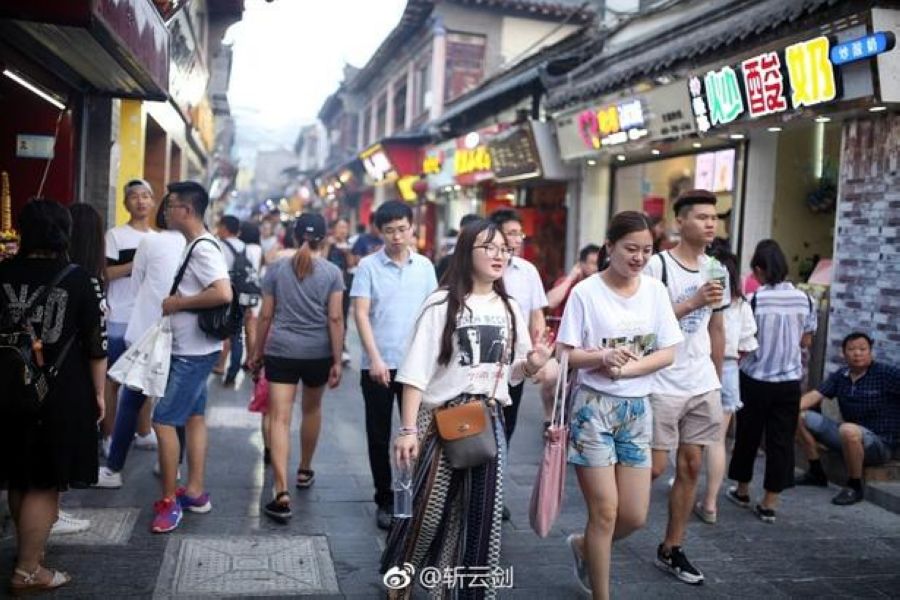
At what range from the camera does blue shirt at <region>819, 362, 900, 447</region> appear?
21.6 feet

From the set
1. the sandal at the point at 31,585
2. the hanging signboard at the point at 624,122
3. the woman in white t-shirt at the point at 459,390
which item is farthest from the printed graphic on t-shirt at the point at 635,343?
the hanging signboard at the point at 624,122

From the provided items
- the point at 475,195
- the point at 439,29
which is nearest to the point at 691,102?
the point at 475,195

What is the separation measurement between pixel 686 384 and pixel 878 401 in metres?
2.65

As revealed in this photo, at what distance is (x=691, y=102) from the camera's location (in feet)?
30.0

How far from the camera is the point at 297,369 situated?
5.64 m

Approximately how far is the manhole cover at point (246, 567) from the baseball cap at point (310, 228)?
1875 millimetres

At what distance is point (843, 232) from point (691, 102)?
230 cm

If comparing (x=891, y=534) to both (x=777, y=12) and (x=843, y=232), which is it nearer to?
(x=843, y=232)

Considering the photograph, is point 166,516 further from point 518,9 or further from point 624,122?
point 518,9

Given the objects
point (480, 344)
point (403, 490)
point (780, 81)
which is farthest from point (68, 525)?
point (780, 81)

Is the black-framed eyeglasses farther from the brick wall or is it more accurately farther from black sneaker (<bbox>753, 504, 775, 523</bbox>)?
the brick wall

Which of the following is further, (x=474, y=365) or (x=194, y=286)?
(x=194, y=286)

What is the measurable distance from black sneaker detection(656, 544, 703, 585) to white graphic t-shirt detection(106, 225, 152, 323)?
409 cm

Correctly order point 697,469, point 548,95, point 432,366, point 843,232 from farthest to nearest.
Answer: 1. point 548,95
2. point 843,232
3. point 697,469
4. point 432,366
